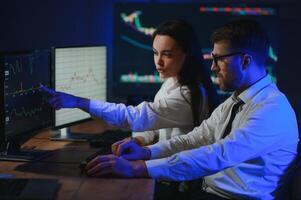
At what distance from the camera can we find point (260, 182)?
1.99 meters

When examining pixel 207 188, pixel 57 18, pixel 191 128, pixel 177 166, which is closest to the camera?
pixel 177 166

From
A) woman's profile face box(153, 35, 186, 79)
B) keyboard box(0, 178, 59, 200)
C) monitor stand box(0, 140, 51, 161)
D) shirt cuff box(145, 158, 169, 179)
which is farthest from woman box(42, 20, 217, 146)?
keyboard box(0, 178, 59, 200)

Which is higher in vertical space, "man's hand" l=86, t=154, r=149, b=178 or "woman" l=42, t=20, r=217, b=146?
"woman" l=42, t=20, r=217, b=146

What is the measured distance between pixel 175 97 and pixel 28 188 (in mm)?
1004

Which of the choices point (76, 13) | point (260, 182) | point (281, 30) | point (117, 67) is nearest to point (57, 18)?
point (76, 13)

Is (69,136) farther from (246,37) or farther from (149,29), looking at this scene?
(149,29)

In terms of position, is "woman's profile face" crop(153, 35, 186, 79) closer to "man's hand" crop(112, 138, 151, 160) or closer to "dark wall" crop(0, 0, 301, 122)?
"man's hand" crop(112, 138, 151, 160)

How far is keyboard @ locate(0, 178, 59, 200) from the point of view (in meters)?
1.65

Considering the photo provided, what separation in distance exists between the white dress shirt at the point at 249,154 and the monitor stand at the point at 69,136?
0.83m

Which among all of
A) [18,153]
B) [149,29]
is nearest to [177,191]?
[18,153]

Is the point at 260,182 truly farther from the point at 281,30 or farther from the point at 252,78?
the point at 281,30

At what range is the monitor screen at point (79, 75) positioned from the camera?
2.58m

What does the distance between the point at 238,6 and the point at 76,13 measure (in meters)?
1.14

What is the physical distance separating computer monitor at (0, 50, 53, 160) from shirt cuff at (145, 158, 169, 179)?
0.59 meters
